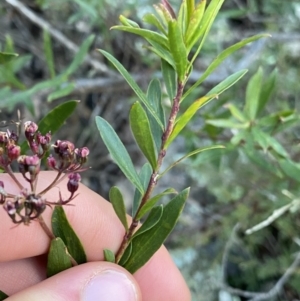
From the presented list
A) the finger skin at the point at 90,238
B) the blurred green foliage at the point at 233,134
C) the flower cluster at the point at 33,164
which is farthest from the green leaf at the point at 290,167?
the flower cluster at the point at 33,164

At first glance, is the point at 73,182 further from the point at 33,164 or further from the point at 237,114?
the point at 237,114

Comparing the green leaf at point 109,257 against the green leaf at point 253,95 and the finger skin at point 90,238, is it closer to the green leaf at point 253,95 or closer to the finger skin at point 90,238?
the finger skin at point 90,238

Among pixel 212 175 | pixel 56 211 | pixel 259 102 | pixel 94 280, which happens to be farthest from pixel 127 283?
pixel 212 175

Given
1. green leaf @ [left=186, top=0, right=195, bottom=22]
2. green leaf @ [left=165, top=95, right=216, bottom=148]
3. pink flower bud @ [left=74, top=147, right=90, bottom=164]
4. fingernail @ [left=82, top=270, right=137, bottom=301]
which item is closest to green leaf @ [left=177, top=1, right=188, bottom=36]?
green leaf @ [left=186, top=0, right=195, bottom=22]

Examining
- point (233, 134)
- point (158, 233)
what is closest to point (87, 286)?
point (158, 233)

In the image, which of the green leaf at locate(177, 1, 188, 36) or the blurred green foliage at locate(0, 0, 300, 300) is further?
the blurred green foliage at locate(0, 0, 300, 300)

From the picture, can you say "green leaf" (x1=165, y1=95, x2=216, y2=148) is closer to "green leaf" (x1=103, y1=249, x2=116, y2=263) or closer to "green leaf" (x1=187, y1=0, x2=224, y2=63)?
"green leaf" (x1=187, y1=0, x2=224, y2=63)

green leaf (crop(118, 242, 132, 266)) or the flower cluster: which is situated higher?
the flower cluster
